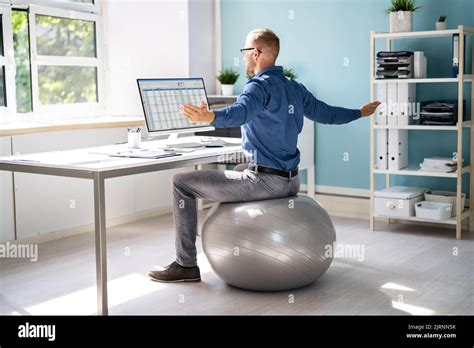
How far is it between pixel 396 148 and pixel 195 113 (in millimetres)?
2231

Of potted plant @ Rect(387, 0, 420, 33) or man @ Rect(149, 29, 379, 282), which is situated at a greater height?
potted plant @ Rect(387, 0, 420, 33)

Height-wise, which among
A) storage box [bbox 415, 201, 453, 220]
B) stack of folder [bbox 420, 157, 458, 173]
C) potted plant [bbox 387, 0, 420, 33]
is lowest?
storage box [bbox 415, 201, 453, 220]

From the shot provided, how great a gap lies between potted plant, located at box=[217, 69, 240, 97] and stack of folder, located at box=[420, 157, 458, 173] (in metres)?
1.72

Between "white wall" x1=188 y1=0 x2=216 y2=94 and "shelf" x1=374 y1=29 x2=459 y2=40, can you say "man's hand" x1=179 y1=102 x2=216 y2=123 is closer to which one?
"shelf" x1=374 y1=29 x2=459 y2=40

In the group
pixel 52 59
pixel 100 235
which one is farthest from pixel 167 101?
pixel 52 59

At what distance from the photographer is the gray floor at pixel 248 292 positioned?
3.31 m

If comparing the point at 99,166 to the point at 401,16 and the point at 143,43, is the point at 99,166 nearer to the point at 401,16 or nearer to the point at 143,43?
the point at 401,16

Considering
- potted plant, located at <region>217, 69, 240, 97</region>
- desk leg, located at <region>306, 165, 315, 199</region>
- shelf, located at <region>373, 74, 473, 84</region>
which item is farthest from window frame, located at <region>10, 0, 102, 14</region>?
shelf, located at <region>373, 74, 473, 84</region>

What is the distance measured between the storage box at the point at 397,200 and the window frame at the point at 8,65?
2.57 meters

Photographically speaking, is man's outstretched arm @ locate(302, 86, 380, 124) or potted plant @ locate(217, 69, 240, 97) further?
potted plant @ locate(217, 69, 240, 97)

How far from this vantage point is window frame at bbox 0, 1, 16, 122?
485 centimetres

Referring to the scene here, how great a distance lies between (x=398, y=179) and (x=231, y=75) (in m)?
1.57

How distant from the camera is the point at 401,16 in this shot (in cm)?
479

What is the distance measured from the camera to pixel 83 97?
5.58m
